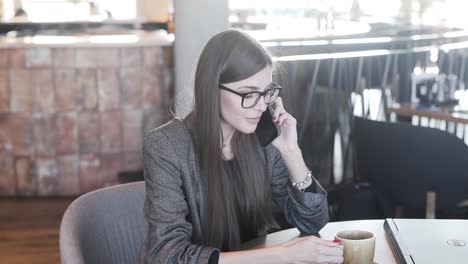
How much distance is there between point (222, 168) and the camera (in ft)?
5.49

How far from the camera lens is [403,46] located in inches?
176

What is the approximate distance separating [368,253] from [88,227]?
0.68 metres

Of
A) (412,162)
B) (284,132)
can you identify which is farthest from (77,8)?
(284,132)

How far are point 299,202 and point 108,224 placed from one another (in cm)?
50

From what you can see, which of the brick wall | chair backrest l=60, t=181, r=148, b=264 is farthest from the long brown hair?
the brick wall

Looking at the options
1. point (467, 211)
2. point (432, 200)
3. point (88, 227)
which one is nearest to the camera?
point (88, 227)

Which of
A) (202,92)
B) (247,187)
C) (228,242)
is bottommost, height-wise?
(228,242)

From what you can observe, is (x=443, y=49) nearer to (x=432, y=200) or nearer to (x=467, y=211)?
(x=467, y=211)

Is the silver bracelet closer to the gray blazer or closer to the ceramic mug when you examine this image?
the gray blazer

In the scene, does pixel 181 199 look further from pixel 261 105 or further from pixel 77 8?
pixel 77 8

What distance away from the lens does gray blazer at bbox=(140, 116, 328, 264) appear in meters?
1.50

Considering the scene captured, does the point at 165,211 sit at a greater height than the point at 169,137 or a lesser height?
lesser

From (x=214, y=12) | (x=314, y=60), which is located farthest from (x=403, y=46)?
→ (x=214, y=12)

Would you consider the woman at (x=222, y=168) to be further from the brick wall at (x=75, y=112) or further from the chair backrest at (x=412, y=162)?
the brick wall at (x=75, y=112)
